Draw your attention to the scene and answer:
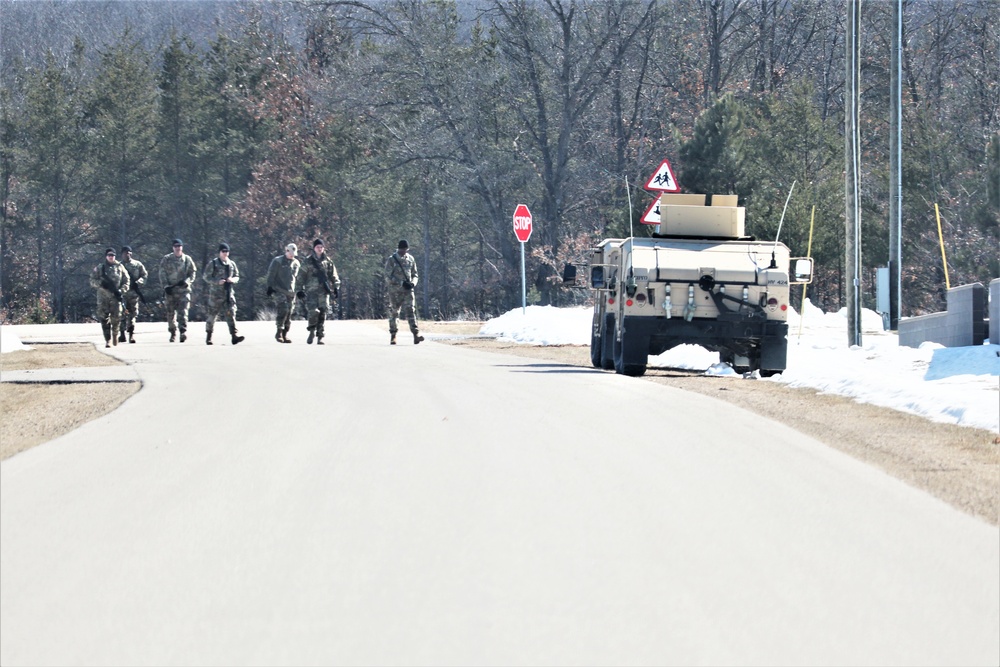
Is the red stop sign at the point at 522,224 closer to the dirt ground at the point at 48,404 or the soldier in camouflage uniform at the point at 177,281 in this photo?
the soldier in camouflage uniform at the point at 177,281

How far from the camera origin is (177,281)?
2867cm

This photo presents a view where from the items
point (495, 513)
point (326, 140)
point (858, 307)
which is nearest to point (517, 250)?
point (326, 140)

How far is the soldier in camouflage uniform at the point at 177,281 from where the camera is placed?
1125 inches

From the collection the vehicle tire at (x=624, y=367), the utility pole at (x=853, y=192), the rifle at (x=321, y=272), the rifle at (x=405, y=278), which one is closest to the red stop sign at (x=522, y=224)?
the rifle at (x=405, y=278)

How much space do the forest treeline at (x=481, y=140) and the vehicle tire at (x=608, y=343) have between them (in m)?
16.6

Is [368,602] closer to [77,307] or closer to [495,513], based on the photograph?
[495,513]

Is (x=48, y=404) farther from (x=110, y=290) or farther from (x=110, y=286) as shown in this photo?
(x=110, y=290)

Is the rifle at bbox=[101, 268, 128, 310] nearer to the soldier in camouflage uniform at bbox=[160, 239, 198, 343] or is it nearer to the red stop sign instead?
the soldier in camouflage uniform at bbox=[160, 239, 198, 343]

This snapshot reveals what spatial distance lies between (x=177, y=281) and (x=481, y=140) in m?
25.9

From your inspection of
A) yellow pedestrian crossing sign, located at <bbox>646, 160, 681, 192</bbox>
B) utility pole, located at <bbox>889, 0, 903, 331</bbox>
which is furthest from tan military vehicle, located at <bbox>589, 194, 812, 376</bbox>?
utility pole, located at <bbox>889, 0, 903, 331</bbox>

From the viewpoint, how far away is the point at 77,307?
68812mm

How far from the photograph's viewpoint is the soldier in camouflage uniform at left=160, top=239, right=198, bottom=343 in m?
28.6

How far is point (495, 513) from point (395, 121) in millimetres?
47302

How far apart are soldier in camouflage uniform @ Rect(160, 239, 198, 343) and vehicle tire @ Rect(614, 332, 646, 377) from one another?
1172 cm
